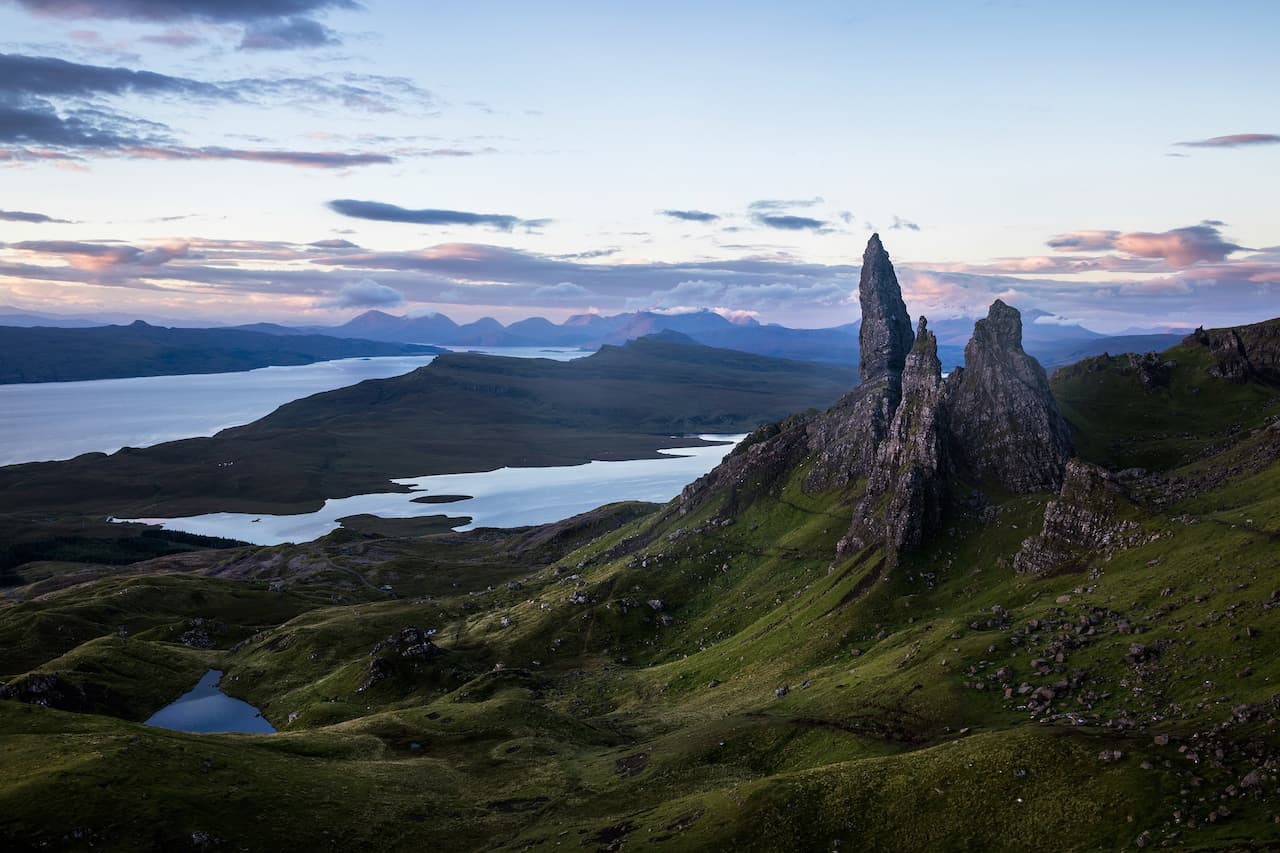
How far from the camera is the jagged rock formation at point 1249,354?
614 ft

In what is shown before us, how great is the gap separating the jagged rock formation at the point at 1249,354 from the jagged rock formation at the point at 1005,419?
181 feet

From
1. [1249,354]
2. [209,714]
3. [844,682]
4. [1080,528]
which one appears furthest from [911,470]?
[209,714]

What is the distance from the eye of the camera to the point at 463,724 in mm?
113562

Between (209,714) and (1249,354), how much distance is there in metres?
224

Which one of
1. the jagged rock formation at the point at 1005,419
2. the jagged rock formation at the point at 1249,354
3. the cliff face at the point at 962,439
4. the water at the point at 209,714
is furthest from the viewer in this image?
the jagged rock formation at the point at 1249,354

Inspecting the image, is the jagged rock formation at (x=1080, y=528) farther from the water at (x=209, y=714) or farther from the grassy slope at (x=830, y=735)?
the water at (x=209, y=714)

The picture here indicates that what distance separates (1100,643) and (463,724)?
250ft

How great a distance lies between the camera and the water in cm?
14562

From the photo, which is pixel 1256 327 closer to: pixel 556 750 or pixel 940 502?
pixel 940 502

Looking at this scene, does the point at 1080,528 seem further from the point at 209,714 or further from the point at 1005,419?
the point at 209,714

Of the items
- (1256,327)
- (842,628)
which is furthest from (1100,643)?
(1256,327)

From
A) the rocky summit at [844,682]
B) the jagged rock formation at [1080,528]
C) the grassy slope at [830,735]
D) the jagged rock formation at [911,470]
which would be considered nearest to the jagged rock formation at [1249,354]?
the rocky summit at [844,682]

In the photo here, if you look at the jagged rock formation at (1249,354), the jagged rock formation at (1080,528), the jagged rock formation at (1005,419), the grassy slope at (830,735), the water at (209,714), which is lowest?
the water at (209,714)

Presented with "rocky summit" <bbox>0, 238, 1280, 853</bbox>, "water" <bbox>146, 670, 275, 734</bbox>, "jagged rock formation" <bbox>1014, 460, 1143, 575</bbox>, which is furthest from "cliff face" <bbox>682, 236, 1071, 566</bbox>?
"water" <bbox>146, 670, 275, 734</bbox>
